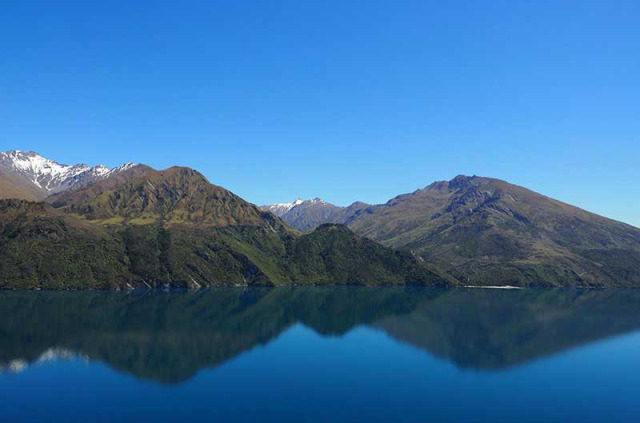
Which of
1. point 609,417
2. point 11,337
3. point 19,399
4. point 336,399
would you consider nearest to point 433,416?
point 336,399

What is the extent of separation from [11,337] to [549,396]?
211 m

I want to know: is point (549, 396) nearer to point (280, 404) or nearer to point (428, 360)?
point (428, 360)

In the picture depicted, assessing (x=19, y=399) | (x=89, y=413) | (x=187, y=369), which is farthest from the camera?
(x=187, y=369)

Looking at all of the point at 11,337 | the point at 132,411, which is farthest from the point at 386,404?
the point at 11,337

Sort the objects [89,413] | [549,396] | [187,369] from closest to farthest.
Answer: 1. [89,413]
2. [549,396]
3. [187,369]

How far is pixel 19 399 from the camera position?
120500 millimetres

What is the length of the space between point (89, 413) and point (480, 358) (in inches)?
5951

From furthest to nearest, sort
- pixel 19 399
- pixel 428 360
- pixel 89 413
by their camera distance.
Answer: pixel 428 360
pixel 19 399
pixel 89 413

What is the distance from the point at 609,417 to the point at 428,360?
74.3m

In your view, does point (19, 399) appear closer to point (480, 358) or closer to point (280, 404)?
point (280, 404)

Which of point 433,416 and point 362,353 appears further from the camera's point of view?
point 362,353

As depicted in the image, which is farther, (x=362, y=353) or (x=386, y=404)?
(x=362, y=353)

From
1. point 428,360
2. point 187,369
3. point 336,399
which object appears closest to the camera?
point 336,399

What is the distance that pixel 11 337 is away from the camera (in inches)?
7667
